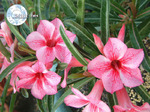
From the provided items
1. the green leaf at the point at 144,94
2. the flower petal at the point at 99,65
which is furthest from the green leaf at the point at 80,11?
the green leaf at the point at 144,94

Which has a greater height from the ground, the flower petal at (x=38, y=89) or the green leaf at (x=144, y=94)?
the flower petal at (x=38, y=89)

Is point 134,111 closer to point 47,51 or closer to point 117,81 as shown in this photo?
point 117,81

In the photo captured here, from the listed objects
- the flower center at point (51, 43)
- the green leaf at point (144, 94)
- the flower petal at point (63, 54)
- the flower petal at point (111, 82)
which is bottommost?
the green leaf at point (144, 94)

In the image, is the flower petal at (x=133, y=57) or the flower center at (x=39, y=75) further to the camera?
the flower center at (x=39, y=75)

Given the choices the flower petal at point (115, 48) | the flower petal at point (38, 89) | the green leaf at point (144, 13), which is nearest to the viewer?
the flower petal at point (115, 48)

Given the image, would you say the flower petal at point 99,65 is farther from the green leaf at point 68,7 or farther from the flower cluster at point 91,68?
the green leaf at point 68,7

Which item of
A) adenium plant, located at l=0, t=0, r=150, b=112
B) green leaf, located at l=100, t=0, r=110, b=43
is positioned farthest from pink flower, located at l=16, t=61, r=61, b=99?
green leaf, located at l=100, t=0, r=110, b=43
